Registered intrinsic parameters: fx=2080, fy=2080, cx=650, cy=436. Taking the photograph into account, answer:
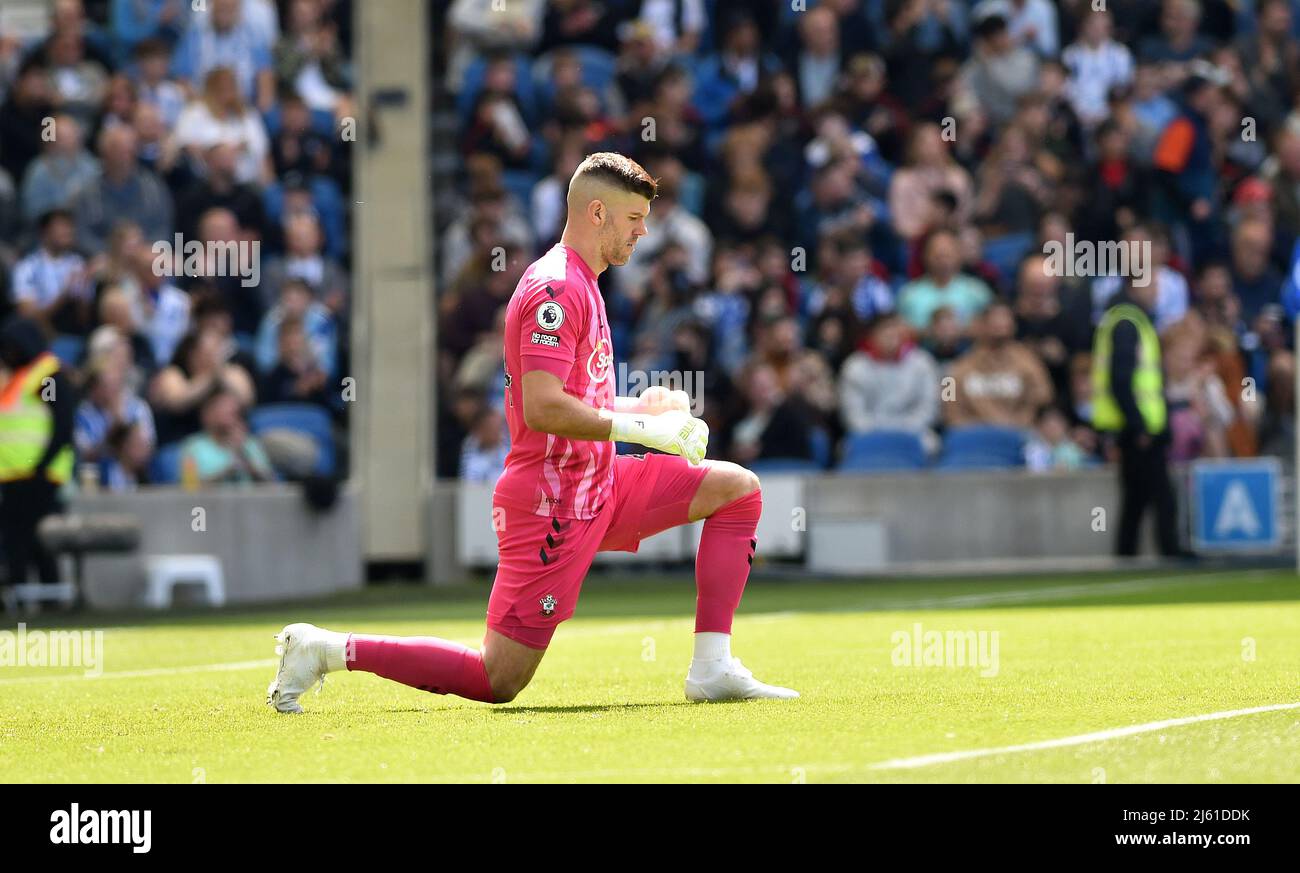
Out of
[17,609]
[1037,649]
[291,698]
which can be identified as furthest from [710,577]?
[17,609]

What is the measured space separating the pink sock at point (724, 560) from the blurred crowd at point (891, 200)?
37.1 ft

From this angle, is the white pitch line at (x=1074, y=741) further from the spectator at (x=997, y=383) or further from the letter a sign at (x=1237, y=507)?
the spectator at (x=997, y=383)

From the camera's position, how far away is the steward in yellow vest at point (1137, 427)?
1877 cm

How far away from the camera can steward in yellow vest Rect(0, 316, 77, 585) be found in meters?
17.2

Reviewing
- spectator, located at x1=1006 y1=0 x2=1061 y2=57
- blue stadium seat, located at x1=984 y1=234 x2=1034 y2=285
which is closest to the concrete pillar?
blue stadium seat, located at x1=984 y1=234 x2=1034 y2=285

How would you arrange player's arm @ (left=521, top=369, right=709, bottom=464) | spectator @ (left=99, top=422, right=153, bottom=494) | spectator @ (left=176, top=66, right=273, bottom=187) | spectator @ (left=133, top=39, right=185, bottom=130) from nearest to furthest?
player's arm @ (left=521, top=369, right=709, bottom=464) < spectator @ (left=99, top=422, right=153, bottom=494) < spectator @ (left=176, top=66, right=273, bottom=187) < spectator @ (left=133, top=39, right=185, bottom=130)

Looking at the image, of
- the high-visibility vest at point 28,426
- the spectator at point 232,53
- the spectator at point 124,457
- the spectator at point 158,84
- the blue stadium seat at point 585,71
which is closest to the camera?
the high-visibility vest at point 28,426

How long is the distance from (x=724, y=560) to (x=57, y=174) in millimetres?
14883

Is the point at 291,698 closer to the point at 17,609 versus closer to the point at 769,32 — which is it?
the point at 17,609

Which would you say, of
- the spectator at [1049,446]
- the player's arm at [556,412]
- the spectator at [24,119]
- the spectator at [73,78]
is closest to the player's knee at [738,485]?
the player's arm at [556,412]

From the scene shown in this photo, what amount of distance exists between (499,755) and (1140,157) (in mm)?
16054

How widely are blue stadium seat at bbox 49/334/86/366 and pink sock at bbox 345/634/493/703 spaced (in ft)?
42.3

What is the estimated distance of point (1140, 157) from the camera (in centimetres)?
2106

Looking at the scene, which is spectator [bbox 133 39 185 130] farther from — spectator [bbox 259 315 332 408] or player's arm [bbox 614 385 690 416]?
player's arm [bbox 614 385 690 416]
